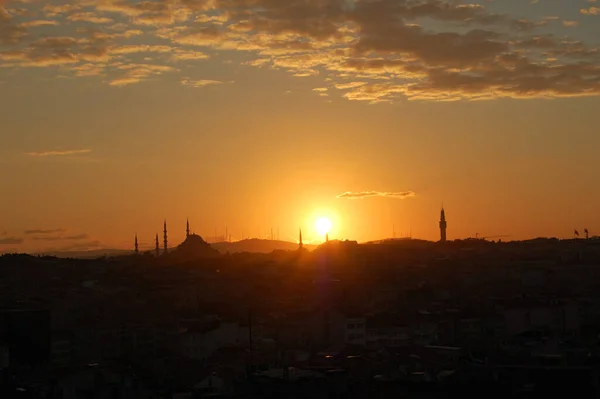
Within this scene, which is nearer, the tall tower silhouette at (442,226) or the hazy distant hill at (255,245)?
the tall tower silhouette at (442,226)

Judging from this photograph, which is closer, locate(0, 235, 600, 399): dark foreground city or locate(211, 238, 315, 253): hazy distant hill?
locate(0, 235, 600, 399): dark foreground city

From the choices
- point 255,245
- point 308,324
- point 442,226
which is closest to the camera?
point 308,324

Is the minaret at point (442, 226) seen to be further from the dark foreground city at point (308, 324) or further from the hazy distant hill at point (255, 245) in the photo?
the hazy distant hill at point (255, 245)

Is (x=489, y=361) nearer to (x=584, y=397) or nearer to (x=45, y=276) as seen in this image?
(x=584, y=397)

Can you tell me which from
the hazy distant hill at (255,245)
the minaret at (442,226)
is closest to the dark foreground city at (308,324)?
the minaret at (442,226)

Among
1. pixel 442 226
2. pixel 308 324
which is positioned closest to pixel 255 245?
pixel 442 226

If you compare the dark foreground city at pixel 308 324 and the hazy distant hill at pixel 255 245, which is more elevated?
the hazy distant hill at pixel 255 245

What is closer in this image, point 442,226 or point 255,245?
point 442,226

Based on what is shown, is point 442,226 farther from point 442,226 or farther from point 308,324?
point 308,324

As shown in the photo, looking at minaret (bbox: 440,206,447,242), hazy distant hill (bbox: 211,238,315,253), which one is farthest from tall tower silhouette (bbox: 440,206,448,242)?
hazy distant hill (bbox: 211,238,315,253)

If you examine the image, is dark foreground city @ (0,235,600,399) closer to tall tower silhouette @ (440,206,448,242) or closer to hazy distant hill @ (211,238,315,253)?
tall tower silhouette @ (440,206,448,242)

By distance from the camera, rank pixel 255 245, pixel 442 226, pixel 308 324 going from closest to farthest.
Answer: pixel 308 324, pixel 442 226, pixel 255 245
